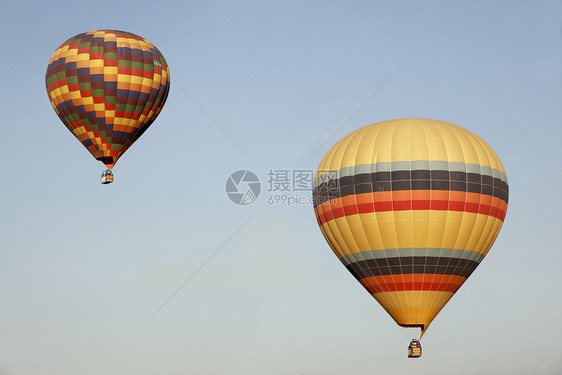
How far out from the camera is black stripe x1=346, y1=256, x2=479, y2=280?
32750mm

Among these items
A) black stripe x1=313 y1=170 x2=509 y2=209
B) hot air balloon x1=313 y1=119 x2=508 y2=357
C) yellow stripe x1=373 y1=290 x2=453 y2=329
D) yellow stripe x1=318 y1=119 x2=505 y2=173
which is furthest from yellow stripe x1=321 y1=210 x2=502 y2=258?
yellow stripe x1=318 y1=119 x2=505 y2=173

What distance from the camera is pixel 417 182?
32531mm

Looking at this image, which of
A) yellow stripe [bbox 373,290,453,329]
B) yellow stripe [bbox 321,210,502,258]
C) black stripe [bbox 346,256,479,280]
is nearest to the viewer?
yellow stripe [bbox 321,210,502,258]

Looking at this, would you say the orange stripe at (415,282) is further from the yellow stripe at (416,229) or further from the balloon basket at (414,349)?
the balloon basket at (414,349)

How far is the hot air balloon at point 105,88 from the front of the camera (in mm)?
40625

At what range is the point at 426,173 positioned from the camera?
32.6 metres

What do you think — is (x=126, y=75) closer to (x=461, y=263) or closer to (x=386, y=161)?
(x=386, y=161)

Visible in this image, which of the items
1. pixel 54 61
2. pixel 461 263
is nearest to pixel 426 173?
pixel 461 263

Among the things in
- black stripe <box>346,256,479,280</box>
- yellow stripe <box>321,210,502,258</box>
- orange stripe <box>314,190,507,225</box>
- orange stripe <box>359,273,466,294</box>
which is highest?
orange stripe <box>314,190,507,225</box>

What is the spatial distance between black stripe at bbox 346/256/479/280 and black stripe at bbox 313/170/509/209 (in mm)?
2515

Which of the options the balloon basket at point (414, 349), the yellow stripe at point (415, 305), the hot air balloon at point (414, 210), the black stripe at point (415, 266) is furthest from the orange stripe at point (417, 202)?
the balloon basket at point (414, 349)

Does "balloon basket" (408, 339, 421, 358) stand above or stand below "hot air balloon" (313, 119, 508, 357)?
below

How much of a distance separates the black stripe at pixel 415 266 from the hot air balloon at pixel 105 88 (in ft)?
44.0

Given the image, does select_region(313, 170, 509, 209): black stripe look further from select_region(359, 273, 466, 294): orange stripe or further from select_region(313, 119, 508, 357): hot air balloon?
select_region(359, 273, 466, 294): orange stripe
